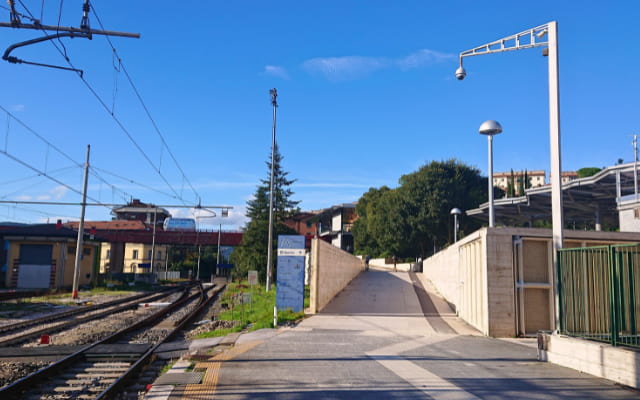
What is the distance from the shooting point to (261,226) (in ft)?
149

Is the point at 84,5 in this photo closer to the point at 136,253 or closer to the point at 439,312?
the point at 439,312

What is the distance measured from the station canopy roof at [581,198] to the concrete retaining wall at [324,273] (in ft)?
41.6

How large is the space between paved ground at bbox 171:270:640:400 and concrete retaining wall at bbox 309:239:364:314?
2.34 m

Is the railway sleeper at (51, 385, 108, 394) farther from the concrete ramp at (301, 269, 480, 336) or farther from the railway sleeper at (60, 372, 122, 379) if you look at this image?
the concrete ramp at (301, 269, 480, 336)

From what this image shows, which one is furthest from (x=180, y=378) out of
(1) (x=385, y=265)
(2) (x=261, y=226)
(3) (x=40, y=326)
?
(1) (x=385, y=265)

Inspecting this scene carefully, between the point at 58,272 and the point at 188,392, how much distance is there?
38619 mm

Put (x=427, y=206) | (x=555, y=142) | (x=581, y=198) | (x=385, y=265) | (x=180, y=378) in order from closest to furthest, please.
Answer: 1. (x=180, y=378)
2. (x=555, y=142)
3. (x=581, y=198)
4. (x=427, y=206)
5. (x=385, y=265)

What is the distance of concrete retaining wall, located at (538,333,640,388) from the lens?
8.20 meters

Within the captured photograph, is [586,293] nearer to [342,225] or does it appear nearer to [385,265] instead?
[385,265]

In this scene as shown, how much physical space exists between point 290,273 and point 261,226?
1086 inches

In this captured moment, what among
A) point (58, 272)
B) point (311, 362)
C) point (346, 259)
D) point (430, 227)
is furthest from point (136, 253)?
point (311, 362)

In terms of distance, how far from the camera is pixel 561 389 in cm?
805

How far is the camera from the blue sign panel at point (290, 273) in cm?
1816

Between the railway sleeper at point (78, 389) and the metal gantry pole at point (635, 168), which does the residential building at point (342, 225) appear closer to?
the metal gantry pole at point (635, 168)
